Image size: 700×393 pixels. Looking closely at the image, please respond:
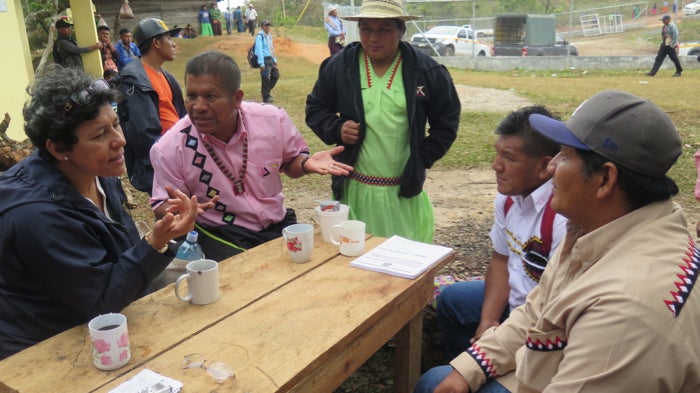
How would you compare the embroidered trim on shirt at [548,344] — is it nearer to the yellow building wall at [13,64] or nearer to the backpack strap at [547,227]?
the backpack strap at [547,227]

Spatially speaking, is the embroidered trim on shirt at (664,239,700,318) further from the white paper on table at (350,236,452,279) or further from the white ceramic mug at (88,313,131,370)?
the white ceramic mug at (88,313,131,370)

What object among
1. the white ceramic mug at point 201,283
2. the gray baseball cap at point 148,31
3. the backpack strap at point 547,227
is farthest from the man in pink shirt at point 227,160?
the gray baseball cap at point 148,31

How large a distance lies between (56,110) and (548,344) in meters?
1.83

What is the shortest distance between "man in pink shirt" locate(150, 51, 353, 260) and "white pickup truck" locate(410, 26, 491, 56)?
1928cm

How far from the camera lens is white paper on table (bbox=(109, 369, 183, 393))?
1.53 meters

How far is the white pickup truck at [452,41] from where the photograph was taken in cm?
2155

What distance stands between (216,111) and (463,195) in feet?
12.9

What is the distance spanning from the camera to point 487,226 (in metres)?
5.14

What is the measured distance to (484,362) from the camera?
2.07 m

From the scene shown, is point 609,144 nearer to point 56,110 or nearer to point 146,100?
point 56,110

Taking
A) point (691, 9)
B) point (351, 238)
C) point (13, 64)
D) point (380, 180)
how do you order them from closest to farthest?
point (351, 238) < point (380, 180) < point (13, 64) < point (691, 9)

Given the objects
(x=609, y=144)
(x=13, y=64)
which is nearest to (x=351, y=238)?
(x=609, y=144)

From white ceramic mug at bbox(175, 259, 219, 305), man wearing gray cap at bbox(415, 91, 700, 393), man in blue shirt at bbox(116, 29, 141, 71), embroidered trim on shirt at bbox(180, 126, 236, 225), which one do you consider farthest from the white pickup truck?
man wearing gray cap at bbox(415, 91, 700, 393)

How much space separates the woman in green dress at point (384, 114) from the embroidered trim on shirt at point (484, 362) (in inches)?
54.4
